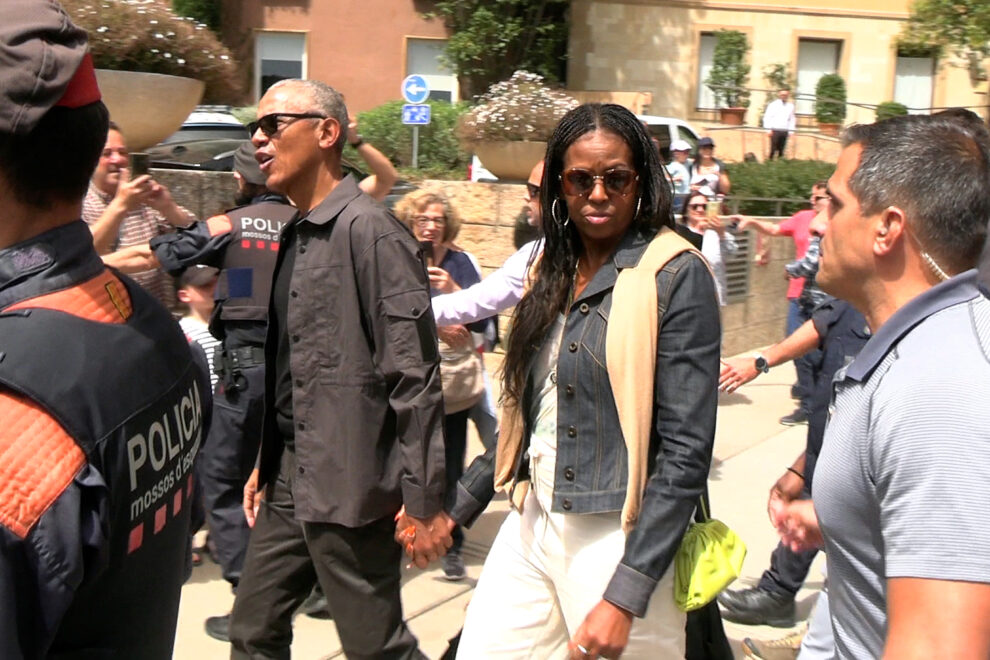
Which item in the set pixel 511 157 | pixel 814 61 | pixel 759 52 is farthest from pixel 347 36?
pixel 511 157

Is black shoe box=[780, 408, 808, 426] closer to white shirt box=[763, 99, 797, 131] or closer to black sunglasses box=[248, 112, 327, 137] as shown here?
black sunglasses box=[248, 112, 327, 137]

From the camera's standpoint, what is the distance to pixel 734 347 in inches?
410

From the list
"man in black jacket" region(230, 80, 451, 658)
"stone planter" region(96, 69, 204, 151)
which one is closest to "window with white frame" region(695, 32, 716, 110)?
"stone planter" region(96, 69, 204, 151)

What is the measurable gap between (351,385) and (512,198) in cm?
607

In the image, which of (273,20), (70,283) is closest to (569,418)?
(70,283)

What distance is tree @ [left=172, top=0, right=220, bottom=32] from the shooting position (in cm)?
2472

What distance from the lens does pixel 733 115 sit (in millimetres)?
24094

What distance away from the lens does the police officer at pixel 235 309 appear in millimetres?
4391

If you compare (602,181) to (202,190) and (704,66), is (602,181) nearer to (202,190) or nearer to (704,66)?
(202,190)

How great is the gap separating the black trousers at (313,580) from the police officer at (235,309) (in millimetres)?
1166

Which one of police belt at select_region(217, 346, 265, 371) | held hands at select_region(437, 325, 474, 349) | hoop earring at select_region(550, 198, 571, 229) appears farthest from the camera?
held hands at select_region(437, 325, 474, 349)

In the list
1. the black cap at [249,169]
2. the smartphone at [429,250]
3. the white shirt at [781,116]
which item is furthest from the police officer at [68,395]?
the white shirt at [781,116]

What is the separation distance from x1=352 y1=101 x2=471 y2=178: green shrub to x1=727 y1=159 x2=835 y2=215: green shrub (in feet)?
11.9

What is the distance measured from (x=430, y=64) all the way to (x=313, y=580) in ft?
79.5
